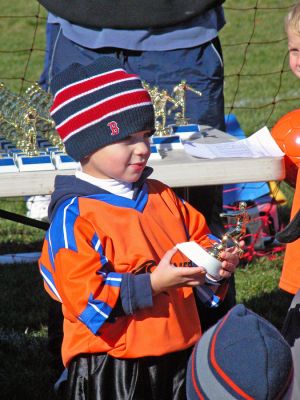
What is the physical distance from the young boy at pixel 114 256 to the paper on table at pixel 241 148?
1.87 ft

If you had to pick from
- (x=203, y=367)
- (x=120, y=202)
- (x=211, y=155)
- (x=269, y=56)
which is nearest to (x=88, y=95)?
(x=120, y=202)

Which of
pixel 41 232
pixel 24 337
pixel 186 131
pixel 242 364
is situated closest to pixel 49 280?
pixel 242 364

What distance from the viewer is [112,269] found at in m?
2.64

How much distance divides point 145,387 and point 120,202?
53 cm

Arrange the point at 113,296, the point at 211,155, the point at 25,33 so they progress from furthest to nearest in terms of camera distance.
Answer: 1. the point at 25,33
2. the point at 211,155
3. the point at 113,296

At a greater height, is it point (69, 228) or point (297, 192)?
point (69, 228)

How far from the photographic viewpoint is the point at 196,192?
3980 millimetres

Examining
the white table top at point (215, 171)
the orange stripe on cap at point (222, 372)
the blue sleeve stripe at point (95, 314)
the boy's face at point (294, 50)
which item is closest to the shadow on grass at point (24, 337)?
the white table top at point (215, 171)

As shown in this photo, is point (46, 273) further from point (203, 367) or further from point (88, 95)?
point (203, 367)

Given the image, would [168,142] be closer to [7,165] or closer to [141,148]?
[7,165]

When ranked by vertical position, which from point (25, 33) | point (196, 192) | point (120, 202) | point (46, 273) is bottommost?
point (25, 33)

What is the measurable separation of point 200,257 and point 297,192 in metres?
0.79

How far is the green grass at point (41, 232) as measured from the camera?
4.06 metres

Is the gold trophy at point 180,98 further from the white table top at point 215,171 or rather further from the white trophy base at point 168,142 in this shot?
the white table top at point 215,171
